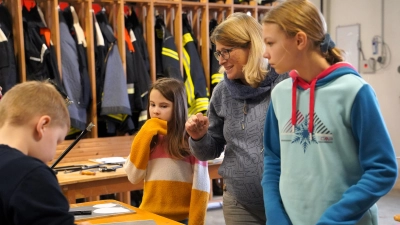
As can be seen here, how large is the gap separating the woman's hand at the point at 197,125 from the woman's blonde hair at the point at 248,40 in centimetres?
23

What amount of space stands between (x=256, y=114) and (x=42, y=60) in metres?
2.61

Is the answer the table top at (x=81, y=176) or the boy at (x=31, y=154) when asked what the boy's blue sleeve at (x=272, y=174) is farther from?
the table top at (x=81, y=176)

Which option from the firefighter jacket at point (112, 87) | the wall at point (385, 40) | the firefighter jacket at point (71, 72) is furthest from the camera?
the wall at point (385, 40)

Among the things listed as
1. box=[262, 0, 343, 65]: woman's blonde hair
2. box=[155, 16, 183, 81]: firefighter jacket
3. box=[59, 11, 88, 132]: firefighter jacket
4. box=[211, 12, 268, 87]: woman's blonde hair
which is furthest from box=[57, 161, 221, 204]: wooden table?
box=[262, 0, 343, 65]: woman's blonde hair

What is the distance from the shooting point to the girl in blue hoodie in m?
1.23

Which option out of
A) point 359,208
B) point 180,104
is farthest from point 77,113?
point 359,208

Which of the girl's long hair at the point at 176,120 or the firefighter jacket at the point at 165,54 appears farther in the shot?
the firefighter jacket at the point at 165,54

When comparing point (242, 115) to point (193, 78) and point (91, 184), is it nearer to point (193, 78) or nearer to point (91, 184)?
point (91, 184)

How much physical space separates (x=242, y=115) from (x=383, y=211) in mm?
3300

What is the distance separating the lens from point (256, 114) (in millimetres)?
1837

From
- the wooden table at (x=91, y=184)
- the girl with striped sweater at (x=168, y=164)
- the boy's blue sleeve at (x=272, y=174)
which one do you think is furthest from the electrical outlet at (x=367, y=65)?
the boy's blue sleeve at (x=272, y=174)

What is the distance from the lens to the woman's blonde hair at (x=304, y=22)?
1.32m

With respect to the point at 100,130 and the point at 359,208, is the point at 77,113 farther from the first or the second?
the point at 359,208

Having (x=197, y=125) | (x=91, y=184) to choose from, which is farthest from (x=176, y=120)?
(x=91, y=184)
